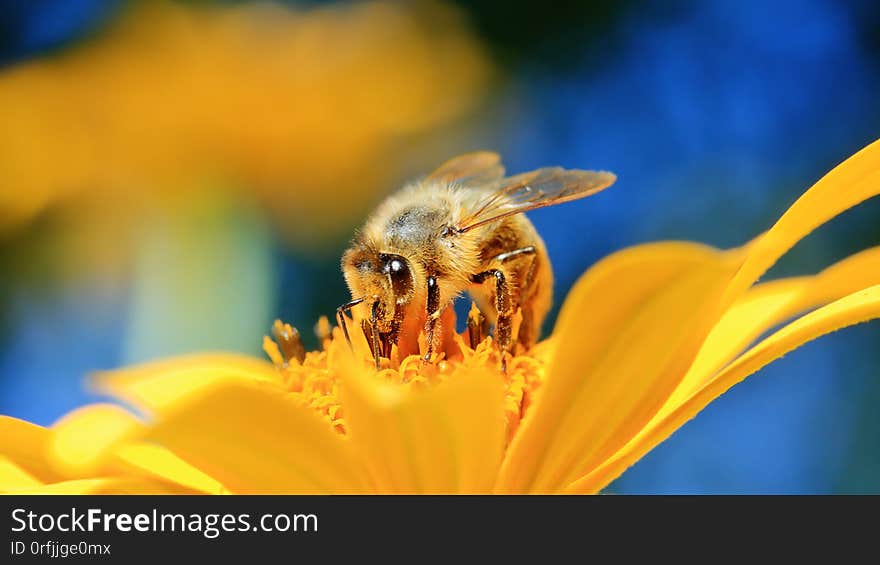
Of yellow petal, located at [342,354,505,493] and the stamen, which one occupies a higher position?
the stamen

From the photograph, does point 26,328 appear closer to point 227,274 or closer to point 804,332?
point 227,274

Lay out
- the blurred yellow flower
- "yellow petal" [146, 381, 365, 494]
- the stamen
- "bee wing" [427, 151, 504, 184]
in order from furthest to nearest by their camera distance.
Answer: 1. the blurred yellow flower
2. "bee wing" [427, 151, 504, 184]
3. the stamen
4. "yellow petal" [146, 381, 365, 494]

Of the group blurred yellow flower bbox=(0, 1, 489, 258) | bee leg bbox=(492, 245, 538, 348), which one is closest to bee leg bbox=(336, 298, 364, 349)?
bee leg bbox=(492, 245, 538, 348)

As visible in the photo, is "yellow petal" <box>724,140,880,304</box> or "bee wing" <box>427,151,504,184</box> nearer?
"yellow petal" <box>724,140,880,304</box>

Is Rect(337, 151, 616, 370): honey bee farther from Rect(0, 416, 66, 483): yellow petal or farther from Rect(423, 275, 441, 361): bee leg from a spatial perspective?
Rect(0, 416, 66, 483): yellow petal

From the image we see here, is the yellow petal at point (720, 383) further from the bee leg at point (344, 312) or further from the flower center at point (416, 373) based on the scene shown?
the bee leg at point (344, 312)
